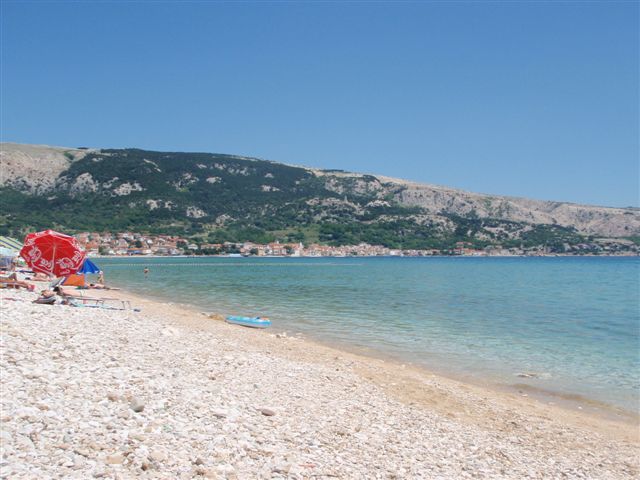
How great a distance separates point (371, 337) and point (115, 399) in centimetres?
1467

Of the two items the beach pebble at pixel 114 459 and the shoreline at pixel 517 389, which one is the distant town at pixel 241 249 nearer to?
the shoreline at pixel 517 389

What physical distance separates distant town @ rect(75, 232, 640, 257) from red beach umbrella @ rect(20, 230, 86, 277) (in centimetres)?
11399

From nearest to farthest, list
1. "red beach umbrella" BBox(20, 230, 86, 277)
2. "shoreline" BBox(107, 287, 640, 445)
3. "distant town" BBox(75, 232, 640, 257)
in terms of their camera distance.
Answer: "shoreline" BBox(107, 287, 640, 445)
"red beach umbrella" BBox(20, 230, 86, 277)
"distant town" BBox(75, 232, 640, 257)

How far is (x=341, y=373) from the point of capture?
40.8 feet

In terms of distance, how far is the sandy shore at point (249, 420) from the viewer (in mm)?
5598

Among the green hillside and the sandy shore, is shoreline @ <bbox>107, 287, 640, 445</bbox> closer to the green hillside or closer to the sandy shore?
the sandy shore

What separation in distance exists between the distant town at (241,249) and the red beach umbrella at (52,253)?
11399cm

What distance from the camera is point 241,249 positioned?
540ft

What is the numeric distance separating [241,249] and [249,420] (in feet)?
522

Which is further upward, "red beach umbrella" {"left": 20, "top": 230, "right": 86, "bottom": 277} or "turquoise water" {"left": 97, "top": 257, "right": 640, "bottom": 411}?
"red beach umbrella" {"left": 20, "top": 230, "right": 86, "bottom": 277}

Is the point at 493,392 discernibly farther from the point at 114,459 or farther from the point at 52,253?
the point at 52,253

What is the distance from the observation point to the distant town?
14350 centimetres

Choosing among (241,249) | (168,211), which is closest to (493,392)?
(241,249)

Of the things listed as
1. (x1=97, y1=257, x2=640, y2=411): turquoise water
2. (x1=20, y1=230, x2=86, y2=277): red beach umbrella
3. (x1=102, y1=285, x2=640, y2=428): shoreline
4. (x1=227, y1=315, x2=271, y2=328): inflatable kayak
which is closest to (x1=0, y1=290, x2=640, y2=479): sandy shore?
(x1=102, y1=285, x2=640, y2=428): shoreline
